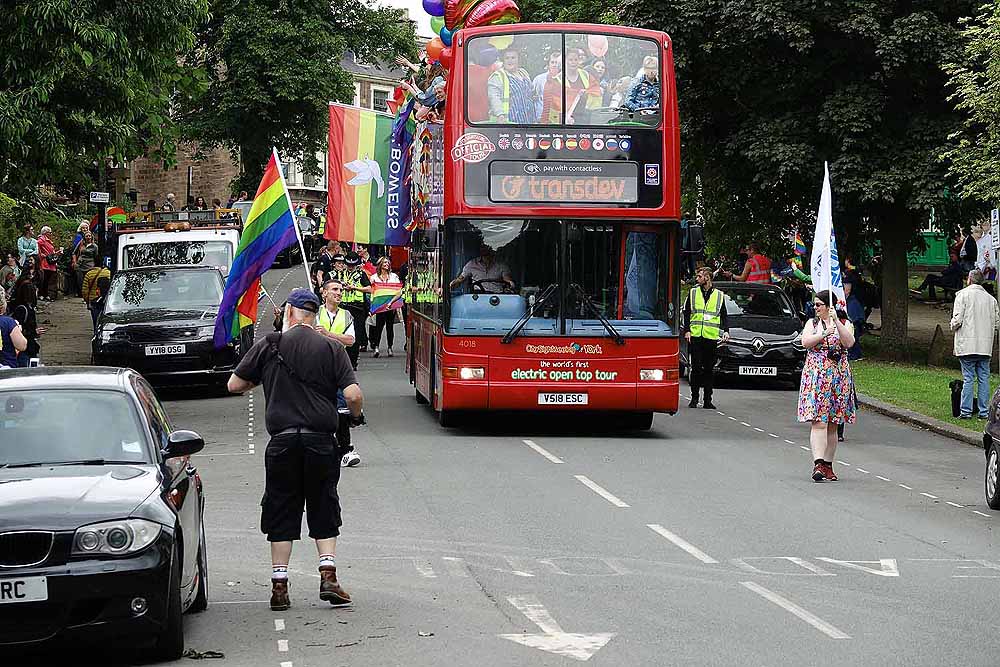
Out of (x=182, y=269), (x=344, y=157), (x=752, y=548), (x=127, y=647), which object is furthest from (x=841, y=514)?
(x=182, y=269)

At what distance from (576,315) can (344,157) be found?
5799 mm

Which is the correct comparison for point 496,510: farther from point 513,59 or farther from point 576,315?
point 513,59

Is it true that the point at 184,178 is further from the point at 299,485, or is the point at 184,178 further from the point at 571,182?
the point at 299,485

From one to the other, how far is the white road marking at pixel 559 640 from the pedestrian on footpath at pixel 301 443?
1.20 meters

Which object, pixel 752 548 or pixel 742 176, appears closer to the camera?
pixel 752 548

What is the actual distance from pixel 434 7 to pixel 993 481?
10.9 metres

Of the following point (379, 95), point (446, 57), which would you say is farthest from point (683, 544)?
point (379, 95)

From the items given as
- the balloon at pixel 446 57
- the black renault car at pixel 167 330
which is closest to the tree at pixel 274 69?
the black renault car at pixel 167 330

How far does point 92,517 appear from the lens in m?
7.39

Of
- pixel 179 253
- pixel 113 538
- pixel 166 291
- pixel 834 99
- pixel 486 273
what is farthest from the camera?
pixel 834 99

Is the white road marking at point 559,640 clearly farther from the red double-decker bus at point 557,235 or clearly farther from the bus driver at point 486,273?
the bus driver at point 486,273

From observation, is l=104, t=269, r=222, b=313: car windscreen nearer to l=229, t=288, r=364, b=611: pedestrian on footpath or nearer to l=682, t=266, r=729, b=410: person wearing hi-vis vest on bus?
l=682, t=266, r=729, b=410: person wearing hi-vis vest on bus

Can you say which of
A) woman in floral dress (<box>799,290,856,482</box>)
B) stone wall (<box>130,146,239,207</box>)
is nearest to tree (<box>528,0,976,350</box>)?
woman in floral dress (<box>799,290,856,482</box>)

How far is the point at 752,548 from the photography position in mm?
11086
